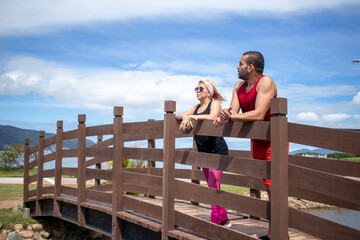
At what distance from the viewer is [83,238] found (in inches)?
438

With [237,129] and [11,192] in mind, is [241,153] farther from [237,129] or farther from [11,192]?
[11,192]

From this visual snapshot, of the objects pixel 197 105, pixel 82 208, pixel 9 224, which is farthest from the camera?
pixel 9 224

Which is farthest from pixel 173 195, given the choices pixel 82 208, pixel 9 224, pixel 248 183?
pixel 9 224

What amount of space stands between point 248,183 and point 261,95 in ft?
8.63

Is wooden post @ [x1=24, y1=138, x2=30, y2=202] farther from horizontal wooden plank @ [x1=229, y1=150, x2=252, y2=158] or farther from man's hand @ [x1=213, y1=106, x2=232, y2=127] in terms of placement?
man's hand @ [x1=213, y1=106, x2=232, y2=127]

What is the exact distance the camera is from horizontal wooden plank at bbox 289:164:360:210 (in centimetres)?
314

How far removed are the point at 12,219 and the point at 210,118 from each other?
8.01 metres

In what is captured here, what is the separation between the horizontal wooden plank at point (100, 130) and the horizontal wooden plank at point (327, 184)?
3.88 metres

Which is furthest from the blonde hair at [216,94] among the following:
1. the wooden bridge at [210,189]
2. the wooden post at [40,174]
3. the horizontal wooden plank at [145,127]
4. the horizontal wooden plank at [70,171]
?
the wooden post at [40,174]

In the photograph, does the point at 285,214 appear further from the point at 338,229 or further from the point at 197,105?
the point at 197,105

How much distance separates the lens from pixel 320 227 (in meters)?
3.35

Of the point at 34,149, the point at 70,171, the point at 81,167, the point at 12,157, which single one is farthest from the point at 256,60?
the point at 12,157

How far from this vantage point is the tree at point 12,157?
77.6 ft

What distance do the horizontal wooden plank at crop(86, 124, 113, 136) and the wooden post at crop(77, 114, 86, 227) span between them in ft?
0.62
